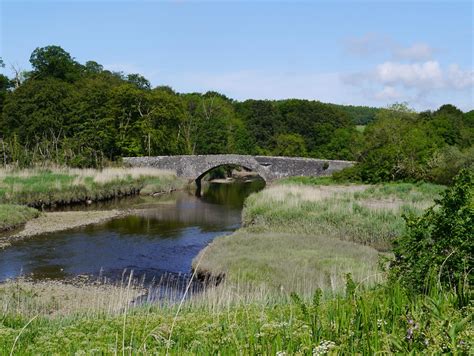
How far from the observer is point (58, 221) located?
89.0ft

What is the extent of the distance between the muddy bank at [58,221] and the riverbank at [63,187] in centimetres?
27

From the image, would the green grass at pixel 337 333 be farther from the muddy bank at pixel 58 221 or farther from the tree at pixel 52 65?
the tree at pixel 52 65

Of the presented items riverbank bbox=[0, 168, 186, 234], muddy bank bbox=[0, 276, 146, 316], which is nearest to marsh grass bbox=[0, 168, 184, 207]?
riverbank bbox=[0, 168, 186, 234]

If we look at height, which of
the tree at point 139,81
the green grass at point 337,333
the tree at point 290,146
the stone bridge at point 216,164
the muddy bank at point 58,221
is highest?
the tree at point 139,81

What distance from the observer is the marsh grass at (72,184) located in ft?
103

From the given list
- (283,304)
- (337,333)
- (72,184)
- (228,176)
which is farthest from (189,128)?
(337,333)

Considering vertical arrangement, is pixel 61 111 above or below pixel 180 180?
above

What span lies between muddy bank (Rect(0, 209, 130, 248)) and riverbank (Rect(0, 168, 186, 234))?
271 mm

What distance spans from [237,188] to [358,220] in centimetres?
3085

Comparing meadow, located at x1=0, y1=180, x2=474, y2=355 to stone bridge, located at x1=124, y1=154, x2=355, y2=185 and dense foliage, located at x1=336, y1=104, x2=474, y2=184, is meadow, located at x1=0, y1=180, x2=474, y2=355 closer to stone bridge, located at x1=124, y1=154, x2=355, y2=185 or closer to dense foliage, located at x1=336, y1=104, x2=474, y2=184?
dense foliage, located at x1=336, y1=104, x2=474, y2=184

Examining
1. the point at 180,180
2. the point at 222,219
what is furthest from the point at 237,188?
the point at 222,219

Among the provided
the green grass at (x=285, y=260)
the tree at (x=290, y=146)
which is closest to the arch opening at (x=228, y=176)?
→ the tree at (x=290, y=146)

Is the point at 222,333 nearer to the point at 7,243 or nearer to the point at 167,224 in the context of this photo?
the point at 7,243

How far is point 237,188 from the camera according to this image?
170 feet
